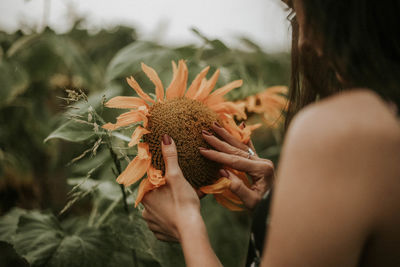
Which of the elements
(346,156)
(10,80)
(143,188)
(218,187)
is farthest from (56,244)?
(346,156)

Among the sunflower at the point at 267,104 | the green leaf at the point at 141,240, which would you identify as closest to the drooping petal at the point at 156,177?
the green leaf at the point at 141,240

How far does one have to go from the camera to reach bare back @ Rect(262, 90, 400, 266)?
0.42m

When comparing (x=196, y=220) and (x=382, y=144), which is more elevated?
(x=382, y=144)

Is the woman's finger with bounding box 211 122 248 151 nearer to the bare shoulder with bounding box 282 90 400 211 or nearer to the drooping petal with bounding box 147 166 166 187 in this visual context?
the drooping petal with bounding box 147 166 166 187

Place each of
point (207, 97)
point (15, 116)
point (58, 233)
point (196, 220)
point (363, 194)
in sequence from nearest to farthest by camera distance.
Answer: point (363, 194), point (196, 220), point (207, 97), point (58, 233), point (15, 116)

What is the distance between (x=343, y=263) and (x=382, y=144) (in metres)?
0.17

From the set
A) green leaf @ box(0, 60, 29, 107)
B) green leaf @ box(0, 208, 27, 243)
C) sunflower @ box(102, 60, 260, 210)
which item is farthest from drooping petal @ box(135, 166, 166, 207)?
green leaf @ box(0, 60, 29, 107)

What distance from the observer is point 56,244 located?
33.0 inches

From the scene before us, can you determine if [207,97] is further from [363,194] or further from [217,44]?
[363,194]

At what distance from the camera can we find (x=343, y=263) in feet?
1.46

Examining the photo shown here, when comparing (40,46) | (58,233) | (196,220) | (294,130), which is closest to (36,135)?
(40,46)

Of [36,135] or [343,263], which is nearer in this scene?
[343,263]

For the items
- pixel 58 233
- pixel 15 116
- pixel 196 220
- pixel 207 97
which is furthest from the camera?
pixel 15 116

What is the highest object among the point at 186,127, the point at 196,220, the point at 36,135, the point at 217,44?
the point at 217,44
